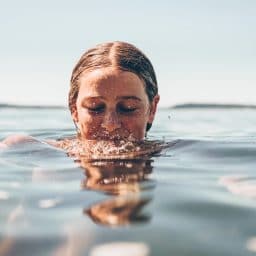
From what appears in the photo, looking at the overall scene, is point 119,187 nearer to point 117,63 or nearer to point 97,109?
point 97,109

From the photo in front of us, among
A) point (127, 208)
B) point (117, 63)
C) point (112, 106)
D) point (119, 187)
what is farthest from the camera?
point (117, 63)

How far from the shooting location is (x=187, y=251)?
1.85 metres

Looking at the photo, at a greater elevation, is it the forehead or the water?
the forehead

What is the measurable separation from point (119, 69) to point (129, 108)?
1.78 ft

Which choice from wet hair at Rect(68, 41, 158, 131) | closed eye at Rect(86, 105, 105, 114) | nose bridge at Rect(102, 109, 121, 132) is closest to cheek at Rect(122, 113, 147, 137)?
nose bridge at Rect(102, 109, 121, 132)

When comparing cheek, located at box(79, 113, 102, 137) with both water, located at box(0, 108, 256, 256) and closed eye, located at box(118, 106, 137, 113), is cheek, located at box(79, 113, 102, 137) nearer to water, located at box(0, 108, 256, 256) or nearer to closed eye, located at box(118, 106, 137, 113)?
closed eye, located at box(118, 106, 137, 113)

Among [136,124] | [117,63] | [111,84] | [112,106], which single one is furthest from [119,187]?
[117,63]

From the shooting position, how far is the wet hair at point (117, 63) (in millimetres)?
5184

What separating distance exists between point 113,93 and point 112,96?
35mm

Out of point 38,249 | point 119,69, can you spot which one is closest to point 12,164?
point 119,69

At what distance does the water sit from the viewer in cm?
193

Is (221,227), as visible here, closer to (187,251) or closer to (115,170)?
(187,251)

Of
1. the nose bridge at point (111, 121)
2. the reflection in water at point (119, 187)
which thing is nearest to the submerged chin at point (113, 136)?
the nose bridge at point (111, 121)

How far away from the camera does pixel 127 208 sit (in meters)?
2.34
